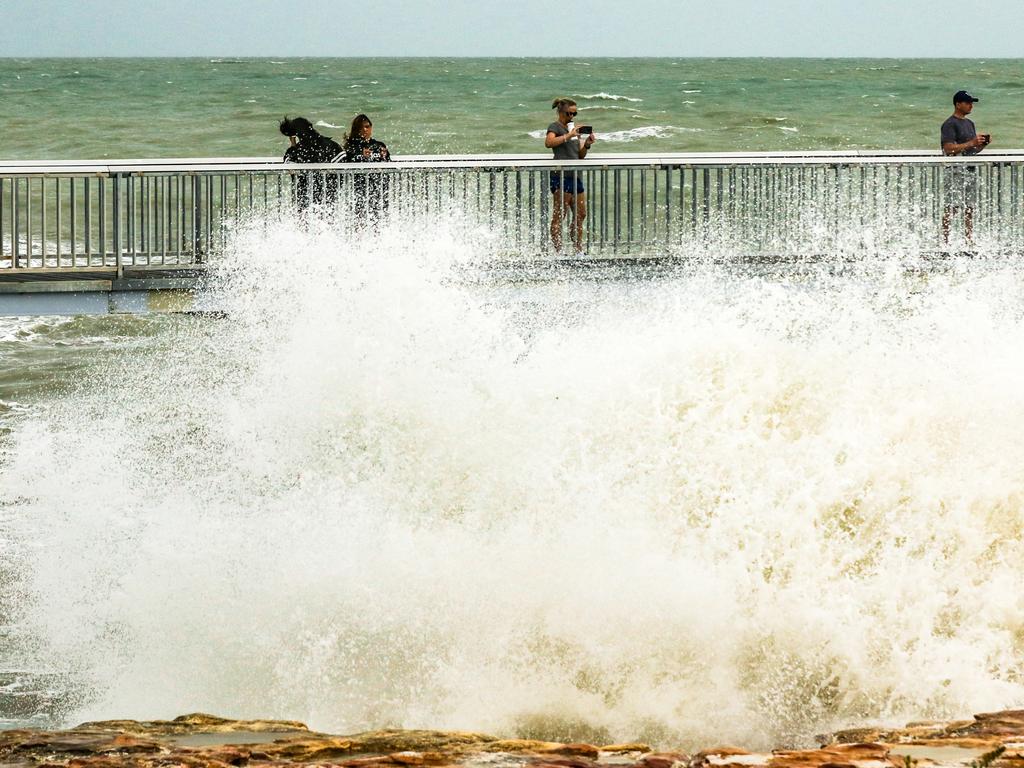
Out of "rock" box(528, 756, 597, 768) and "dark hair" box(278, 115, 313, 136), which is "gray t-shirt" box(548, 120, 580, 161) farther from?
"rock" box(528, 756, 597, 768)

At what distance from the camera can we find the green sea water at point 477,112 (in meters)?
49.7

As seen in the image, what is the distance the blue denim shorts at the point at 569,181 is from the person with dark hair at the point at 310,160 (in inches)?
82.9

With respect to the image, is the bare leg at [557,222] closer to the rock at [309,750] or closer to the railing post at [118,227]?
the railing post at [118,227]

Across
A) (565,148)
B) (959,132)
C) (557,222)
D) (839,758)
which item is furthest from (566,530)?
(959,132)

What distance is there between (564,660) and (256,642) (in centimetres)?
149

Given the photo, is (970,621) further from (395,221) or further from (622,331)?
(395,221)

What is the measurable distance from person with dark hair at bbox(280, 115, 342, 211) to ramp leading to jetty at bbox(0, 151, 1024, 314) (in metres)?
0.03

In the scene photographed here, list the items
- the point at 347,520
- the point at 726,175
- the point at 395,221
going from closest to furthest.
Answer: the point at 347,520
the point at 395,221
the point at 726,175

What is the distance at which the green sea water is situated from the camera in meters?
49.7

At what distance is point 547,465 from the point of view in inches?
314

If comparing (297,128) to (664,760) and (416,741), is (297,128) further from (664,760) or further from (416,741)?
(664,760)

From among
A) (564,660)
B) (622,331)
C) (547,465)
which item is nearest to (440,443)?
(547,465)

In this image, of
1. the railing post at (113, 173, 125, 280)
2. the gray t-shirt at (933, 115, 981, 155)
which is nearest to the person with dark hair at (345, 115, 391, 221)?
the railing post at (113, 173, 125, 280)

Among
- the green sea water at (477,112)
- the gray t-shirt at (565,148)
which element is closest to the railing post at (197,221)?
the gray t-shirt at (565,148)
